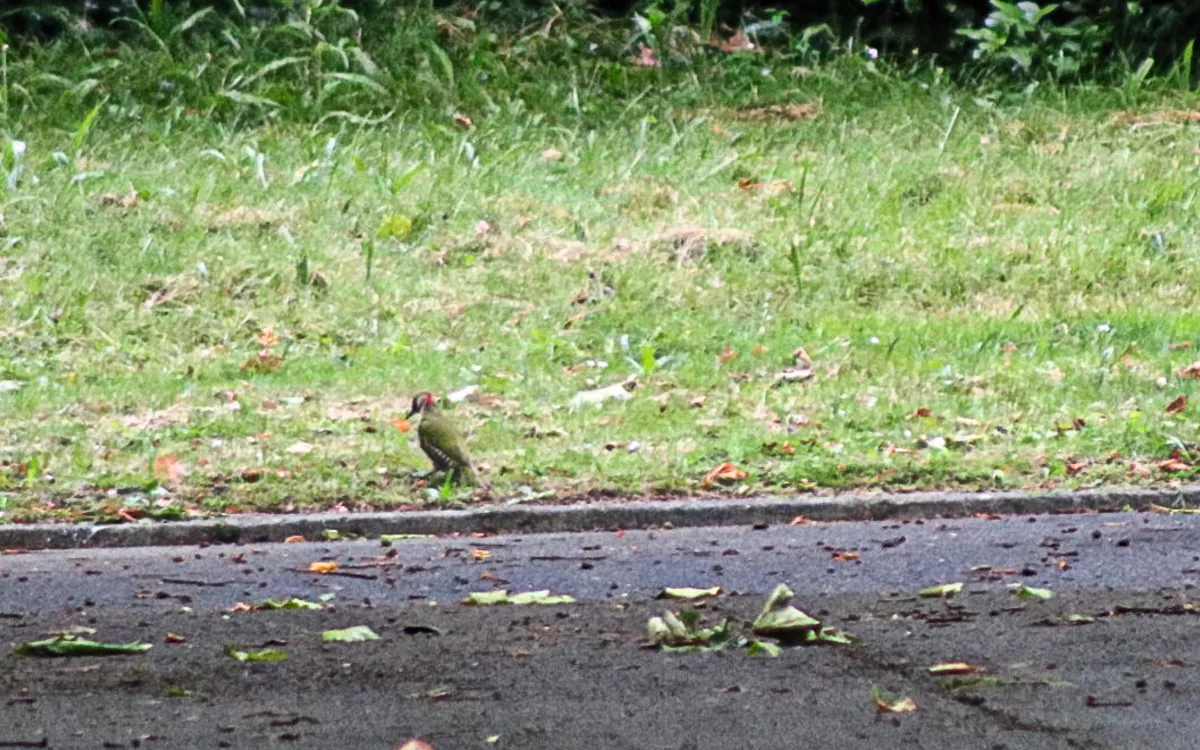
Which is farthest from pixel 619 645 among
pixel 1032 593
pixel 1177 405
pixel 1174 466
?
pixel 1177 405

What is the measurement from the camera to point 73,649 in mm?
5914

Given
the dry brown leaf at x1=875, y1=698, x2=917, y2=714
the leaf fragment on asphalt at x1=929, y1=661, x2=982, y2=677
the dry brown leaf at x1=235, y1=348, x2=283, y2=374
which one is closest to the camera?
the dry brown leaf at x1=875, y1=698, x2=917, y2=714

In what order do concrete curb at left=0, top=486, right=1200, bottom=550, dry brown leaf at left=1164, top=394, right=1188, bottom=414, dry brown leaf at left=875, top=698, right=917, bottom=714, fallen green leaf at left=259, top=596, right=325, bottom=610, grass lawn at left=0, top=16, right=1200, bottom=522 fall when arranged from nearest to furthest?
dry brown leaf at left=875, top=698, right=917, bottom=714 < fallen green leaf at left=259, top=596, right=325, bottom=610 < concrete curb at left=0, top=486, right=1200, bottom=550 < grass lawn at left=0, top=16, right=1200, bottom=522 < dry brown leaf at left=1164, top=394, right=1188, bottom=414

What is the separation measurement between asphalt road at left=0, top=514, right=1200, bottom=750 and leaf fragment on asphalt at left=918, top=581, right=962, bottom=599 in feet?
0.16

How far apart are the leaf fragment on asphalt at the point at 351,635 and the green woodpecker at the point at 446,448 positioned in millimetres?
2346

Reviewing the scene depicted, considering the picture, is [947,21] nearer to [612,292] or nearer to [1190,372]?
[612,292]

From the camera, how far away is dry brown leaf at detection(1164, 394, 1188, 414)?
974cm

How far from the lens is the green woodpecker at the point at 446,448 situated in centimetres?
852

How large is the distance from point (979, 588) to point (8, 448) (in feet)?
15.2

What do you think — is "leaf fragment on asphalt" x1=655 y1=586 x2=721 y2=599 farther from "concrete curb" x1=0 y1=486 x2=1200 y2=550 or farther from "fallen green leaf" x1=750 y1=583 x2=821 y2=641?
"concrete curb" x1=0 y1=486 x2=1200 y2=550

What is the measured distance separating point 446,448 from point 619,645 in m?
2.69

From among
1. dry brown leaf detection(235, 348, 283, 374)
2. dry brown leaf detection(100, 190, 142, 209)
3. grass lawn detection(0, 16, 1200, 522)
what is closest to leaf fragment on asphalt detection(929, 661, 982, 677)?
grass lawn detection(0, 16, 1200, 522)

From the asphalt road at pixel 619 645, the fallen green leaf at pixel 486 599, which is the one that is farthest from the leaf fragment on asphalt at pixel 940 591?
the fallen green leaf at pixel 486 599

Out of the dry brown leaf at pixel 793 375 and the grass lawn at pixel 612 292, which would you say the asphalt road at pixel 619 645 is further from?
the dry brown leaf at pixel 793 375
